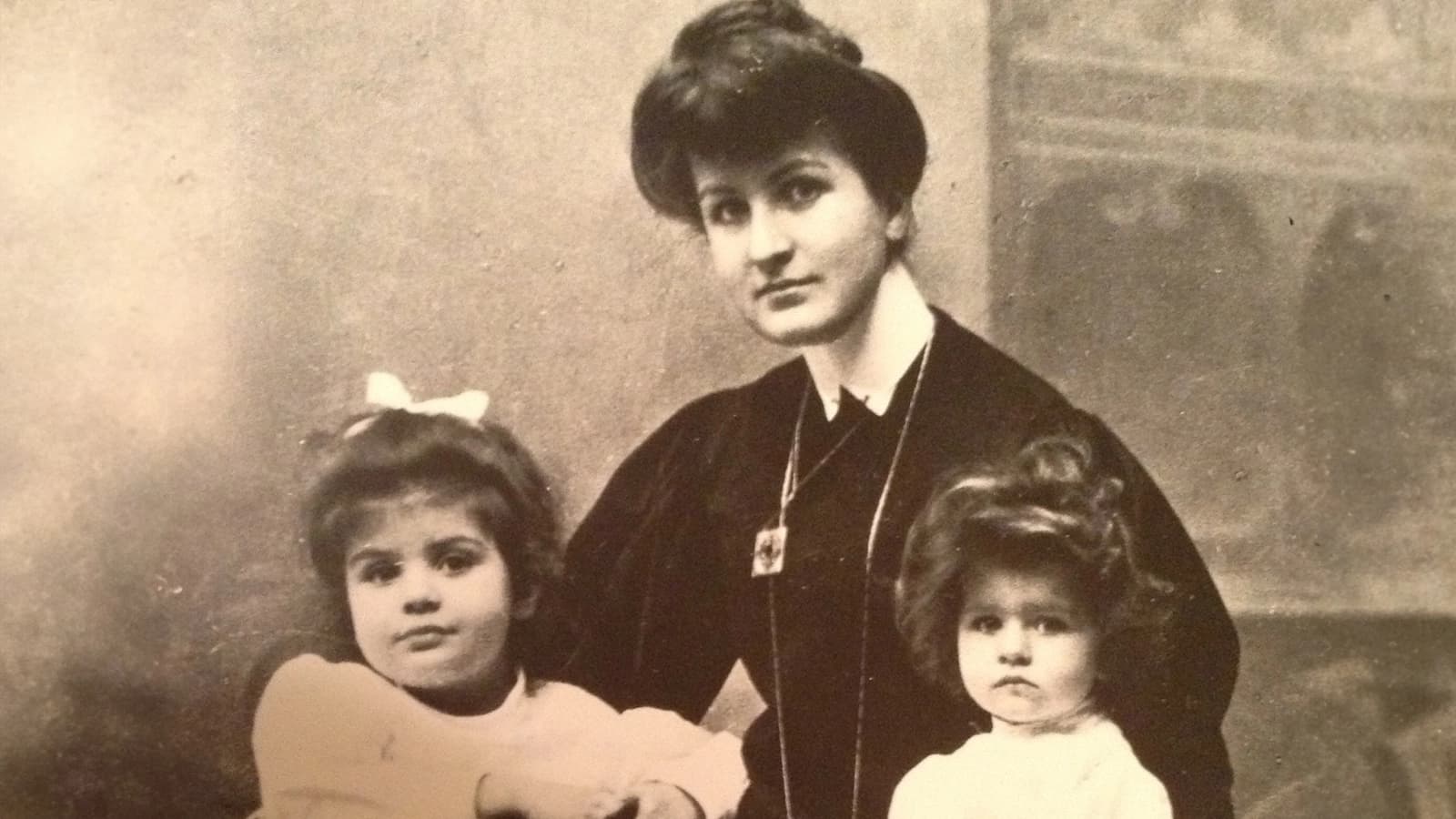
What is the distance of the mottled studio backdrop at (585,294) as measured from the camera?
270 cm

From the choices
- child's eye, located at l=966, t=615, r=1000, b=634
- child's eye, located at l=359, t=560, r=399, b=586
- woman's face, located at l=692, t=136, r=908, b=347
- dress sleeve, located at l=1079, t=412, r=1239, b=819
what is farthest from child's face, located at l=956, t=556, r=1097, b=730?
child's eye, located at l=359, t=560, r=399, b=586

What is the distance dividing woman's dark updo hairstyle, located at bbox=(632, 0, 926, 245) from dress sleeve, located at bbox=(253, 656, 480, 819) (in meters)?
1.13

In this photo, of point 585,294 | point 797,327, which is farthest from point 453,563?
point 797,327

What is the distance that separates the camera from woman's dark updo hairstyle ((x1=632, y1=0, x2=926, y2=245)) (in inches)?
112

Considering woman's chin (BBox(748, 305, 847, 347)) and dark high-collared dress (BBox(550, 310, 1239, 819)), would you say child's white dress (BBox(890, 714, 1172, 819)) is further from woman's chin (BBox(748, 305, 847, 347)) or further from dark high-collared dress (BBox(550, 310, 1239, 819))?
woman's chin (BBox(748, 305, 847, 347))

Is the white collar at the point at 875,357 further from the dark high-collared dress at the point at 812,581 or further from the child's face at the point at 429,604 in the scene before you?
the child's face at the point at 429,604

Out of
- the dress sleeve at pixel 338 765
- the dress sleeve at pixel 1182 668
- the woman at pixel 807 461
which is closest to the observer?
the dress sleeve at pixel 338 765

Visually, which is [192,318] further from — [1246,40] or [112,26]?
[1246,40]

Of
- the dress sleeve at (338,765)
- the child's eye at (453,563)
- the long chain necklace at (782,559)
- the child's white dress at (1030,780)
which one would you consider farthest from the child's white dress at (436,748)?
the child's white dress at (1030,780)

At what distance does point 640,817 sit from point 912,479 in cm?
82

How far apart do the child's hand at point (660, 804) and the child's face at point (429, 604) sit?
1.07 ft

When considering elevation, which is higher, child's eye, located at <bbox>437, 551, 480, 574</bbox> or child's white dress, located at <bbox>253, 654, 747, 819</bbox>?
child's eye, located at <bbox>437, 551, 480, 574</bbox>

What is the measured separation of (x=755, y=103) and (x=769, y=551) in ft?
2.86

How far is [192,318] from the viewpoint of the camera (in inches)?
108
